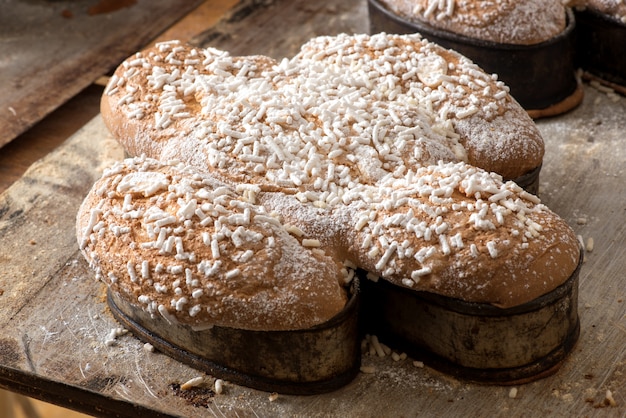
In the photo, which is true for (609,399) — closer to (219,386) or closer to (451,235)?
(451,235)

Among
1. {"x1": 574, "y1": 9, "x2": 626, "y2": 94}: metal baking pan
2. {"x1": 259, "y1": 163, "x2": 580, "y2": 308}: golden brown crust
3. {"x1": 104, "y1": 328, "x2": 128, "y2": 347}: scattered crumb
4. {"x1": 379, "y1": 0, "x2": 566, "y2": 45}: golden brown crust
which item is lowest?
{"x1": 574, "y1": 9, "x2": 626, "y2": 94}: metal baking pan

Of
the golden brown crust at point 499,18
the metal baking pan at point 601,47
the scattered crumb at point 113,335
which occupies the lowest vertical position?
the metal baking pan at point 601,47

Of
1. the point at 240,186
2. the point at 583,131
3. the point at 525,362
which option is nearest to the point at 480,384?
the point at 525,362

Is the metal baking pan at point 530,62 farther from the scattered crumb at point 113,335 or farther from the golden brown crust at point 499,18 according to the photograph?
the scattered crumb at point 113,335

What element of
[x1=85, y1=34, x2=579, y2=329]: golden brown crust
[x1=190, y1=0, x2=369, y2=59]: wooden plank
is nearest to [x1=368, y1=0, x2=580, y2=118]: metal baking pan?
[x1=85, y1=34, x2=579, y2=329]: golden brown crust

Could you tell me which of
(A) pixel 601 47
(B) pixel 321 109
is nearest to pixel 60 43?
(B) pixel 321 109

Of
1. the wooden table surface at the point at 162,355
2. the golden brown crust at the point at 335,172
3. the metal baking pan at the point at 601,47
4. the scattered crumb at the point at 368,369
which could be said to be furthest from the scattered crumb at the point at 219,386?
the metal baking pan at the point at 601,47

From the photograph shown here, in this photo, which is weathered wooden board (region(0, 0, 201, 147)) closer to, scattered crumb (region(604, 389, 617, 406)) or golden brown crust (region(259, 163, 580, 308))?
golden brown crust (region(259, 163, 580, 308))
